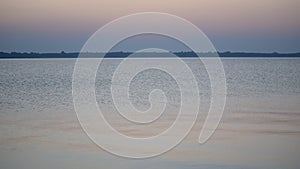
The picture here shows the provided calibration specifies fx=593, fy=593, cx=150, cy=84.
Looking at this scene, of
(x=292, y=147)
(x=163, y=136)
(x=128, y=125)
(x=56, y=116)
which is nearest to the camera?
(x=292, y=147)

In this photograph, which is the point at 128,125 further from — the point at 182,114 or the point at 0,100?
the point at 0,100

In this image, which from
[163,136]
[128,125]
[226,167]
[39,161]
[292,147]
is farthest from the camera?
[128,125]

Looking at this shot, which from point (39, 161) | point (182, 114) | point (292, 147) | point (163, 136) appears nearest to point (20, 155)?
point (39, 161)

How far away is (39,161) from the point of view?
1157cm

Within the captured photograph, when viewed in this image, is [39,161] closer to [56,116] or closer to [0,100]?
[56,116]

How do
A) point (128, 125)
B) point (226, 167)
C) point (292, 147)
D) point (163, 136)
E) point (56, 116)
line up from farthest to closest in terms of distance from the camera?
1. point (56, 116)
2. point (128, 125)
3. point (163, 136)
4. point (292, 147)
5. point (226, 167)

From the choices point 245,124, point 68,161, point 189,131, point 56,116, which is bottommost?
point 56,116

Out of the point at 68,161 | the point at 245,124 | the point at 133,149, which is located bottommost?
the point at 68,161

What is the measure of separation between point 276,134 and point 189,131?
2056mm

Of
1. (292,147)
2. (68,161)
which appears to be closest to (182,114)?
(292,147)

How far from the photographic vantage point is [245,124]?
1570 cm

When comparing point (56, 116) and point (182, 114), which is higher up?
point (182, 114)

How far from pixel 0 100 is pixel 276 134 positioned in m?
13.6

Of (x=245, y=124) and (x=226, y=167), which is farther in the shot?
(x=245, y=124)
